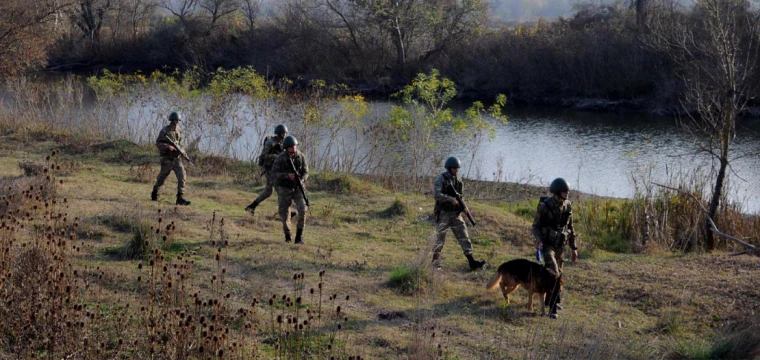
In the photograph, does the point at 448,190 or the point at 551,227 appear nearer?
the point at 551,227

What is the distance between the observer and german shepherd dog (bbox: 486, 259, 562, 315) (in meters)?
9.73

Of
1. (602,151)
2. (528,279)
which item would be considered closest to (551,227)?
(528,279)

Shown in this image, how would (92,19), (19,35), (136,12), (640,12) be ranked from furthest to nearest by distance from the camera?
(136,12), (92,19), (640,12), (19,35)

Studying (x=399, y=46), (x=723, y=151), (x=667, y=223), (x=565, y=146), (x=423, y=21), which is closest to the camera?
(x=723, y=151)

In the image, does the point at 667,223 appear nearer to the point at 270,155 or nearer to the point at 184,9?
the point at 270,155

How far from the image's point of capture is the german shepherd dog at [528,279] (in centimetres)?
973

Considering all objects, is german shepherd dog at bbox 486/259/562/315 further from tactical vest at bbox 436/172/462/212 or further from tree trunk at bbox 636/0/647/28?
tree trunk at bbox 636/0/647/28

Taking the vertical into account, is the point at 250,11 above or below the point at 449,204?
above

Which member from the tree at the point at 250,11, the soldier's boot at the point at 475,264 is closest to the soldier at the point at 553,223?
the soldier's boot at the point at 475,264

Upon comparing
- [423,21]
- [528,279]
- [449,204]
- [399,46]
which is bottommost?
[528,279]

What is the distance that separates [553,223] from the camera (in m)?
10.1

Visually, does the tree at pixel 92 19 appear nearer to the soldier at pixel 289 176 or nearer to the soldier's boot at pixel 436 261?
the soldier at pixel 289 176

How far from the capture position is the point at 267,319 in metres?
8.33

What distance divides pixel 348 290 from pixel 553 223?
2.93 meters
